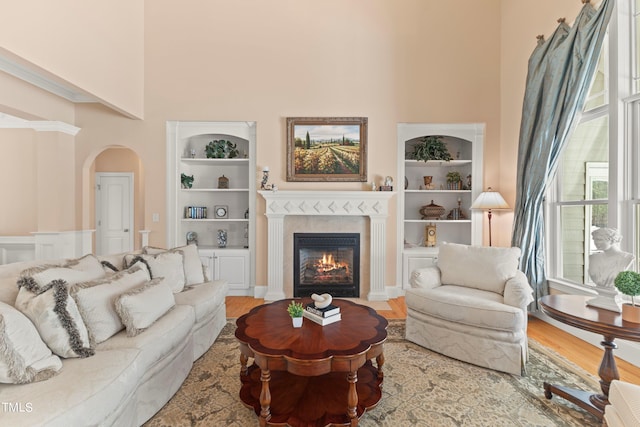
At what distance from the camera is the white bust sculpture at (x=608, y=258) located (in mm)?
2062

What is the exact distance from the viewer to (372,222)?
4.60m

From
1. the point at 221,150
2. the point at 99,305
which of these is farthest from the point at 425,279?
the point at 221,150

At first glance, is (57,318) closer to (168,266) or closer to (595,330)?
(168,266)

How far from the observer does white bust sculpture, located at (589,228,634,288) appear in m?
2.06

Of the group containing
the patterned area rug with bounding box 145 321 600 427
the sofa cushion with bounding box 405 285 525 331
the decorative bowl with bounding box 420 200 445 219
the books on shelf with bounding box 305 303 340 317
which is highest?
the decorative bowl with bounding box 420 200 445 219

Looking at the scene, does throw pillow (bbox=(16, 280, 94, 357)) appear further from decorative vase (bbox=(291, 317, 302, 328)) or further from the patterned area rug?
decorative vase (bbox=(291, 317, 302, 328))

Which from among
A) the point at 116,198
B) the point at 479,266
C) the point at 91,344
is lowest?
the point at 91,344

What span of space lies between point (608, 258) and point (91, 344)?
331cm

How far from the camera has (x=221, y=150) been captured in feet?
16.2

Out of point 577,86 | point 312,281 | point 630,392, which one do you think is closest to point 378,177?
point 312,281

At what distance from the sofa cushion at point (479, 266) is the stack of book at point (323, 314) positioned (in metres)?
1.53

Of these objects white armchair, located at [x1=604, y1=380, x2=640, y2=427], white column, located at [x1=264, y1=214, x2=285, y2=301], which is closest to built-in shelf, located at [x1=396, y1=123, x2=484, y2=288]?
white column, located at [x1=264, y1=214, x2=285, y2=301]

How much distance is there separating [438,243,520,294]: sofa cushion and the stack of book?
1.53m

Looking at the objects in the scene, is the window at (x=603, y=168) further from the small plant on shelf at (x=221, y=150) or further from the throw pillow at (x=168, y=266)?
the small plant on shelf at (x=221, y=150)
